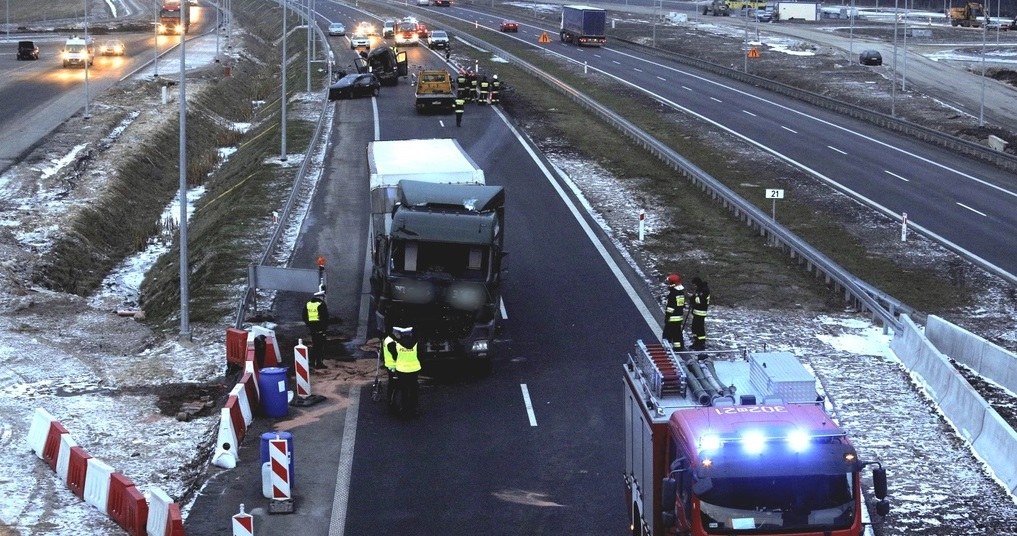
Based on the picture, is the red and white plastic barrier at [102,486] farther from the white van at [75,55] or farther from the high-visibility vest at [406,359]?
the white van at [75,55]

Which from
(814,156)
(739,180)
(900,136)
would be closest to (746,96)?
(900,136)

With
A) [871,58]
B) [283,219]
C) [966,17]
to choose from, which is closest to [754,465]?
[283,219]

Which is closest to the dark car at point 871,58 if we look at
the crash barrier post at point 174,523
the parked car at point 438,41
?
the parked car at point 438,41

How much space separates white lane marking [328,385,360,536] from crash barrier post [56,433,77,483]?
379 centimetres

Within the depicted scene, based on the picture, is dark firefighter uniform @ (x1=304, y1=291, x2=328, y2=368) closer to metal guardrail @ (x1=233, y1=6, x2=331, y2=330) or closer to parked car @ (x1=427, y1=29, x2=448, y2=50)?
metal guardrail @ (x1=233, y1=6, x2=331, y2=330)

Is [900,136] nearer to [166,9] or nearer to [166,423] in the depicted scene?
[166,423]

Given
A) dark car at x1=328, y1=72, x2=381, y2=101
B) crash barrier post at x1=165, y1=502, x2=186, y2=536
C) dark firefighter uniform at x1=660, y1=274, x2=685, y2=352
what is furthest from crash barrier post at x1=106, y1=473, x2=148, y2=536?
dark car at x1=328, y1=72, x2=381, y2=101

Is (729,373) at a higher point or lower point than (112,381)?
higher

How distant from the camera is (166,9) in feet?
374

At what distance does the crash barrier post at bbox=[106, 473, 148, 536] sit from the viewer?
54.4 ft

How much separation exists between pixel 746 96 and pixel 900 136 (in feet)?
45.1

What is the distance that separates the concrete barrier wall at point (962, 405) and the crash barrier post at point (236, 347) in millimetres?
12185

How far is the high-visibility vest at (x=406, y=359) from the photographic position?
21.3 metres

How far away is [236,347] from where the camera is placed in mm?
24594
